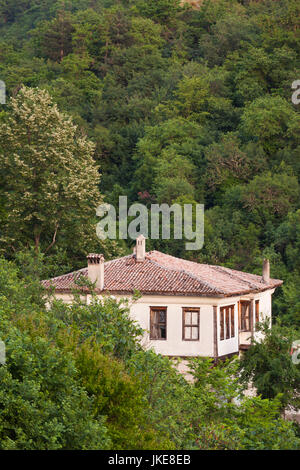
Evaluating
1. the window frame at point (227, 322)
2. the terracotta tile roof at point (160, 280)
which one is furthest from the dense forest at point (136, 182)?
the terracotta tile roof at point (160, 280)

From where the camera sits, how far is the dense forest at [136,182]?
53.8ft

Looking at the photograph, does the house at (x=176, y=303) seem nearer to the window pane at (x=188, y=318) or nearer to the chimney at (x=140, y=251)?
the window pane at (x=188, y=318)

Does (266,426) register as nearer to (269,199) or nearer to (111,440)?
(111,440)

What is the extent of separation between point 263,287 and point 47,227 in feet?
31.9

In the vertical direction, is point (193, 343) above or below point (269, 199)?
below

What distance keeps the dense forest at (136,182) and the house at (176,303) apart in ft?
4.51

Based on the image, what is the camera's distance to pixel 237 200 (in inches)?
2427

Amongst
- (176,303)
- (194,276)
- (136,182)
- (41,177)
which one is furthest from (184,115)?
(176,303)

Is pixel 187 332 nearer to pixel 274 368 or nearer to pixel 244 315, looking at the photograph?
pixel 244 315

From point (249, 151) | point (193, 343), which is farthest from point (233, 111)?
point (193, 343)

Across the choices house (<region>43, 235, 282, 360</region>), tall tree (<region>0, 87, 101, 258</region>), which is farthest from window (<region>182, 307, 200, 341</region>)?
tall tree (<region>0, 87, 101, 258</region>)

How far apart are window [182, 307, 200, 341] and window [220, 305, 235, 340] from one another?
0.86 m

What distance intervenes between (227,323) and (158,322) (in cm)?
244

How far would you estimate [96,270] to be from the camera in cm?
3250
